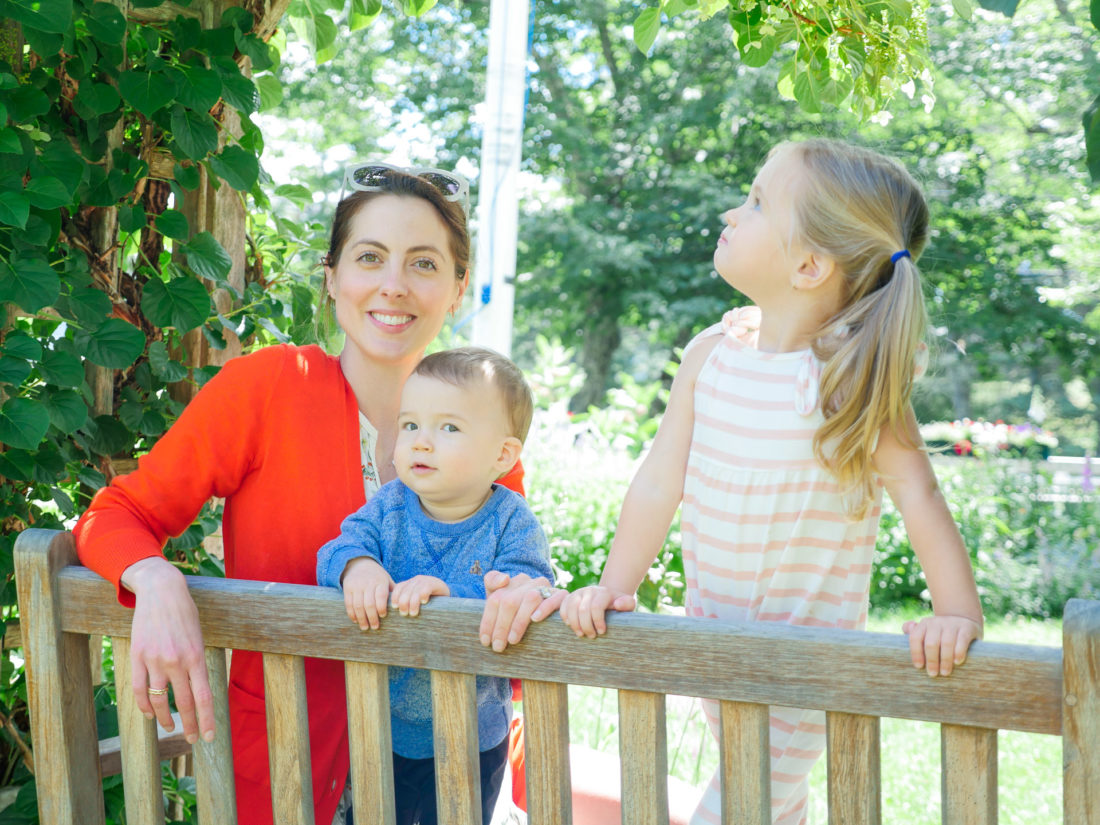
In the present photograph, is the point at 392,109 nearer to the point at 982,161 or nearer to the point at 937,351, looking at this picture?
the point at 982,161

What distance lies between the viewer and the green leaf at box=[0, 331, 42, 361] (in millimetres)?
1413

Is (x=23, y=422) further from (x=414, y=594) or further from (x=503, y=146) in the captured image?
(x=503, y=146)

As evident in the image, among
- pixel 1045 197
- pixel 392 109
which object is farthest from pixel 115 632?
pixel 392 109

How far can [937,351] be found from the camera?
1.37m

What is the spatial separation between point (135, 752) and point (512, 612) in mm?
637

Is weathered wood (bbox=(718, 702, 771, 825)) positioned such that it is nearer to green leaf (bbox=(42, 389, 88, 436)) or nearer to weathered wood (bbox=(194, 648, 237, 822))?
weathered wood (bbox=(194, 648, 237, 822))

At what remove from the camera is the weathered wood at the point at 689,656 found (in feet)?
3.13

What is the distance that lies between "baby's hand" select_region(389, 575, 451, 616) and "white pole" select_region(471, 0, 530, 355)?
3.14 meters

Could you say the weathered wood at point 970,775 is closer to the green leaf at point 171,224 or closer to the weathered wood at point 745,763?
the weathered wood at point 745,763

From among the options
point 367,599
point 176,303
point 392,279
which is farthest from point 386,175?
point 367,599

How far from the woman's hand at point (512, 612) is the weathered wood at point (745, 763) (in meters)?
0.23

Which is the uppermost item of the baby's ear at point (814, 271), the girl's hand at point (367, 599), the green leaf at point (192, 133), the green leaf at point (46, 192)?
the green leaf at point (192, 133)

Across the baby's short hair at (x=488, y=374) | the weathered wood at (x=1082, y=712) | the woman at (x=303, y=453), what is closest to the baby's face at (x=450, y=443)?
the baby's short hair at (x=488, y=374)

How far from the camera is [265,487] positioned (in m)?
1.55
